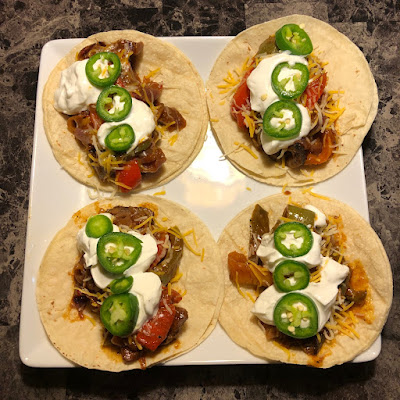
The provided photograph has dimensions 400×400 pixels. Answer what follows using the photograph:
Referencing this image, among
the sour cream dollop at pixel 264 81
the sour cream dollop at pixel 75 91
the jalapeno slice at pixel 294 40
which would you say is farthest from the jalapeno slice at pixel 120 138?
the jalapeno slice at pixel 294 40

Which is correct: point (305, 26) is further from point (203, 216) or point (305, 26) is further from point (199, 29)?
point (203, 216)

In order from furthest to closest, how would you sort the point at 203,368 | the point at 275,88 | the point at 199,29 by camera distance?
1. the point at 199,29
2. the point at 203,368
3. the point at 275,88

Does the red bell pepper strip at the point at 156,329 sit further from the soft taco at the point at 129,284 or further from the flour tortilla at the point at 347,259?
the flour tortilla at the point at 347,259

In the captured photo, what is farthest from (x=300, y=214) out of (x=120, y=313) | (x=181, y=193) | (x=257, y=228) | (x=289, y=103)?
(x=120, y=313)

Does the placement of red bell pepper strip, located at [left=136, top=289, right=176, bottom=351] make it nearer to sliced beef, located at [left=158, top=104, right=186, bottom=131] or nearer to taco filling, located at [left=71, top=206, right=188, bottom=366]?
taco filling, located at [left=71, top=206, right=188, bottom=366]

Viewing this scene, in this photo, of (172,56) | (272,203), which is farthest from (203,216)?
(172,56)
